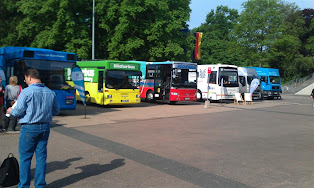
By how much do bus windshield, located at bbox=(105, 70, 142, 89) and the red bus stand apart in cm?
Result: 308

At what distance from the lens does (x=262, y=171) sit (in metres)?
6.14

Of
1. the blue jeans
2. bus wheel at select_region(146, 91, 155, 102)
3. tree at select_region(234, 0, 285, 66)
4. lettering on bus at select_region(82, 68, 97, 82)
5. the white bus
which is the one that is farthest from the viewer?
tree at select_region(234, 0, 285, 66)

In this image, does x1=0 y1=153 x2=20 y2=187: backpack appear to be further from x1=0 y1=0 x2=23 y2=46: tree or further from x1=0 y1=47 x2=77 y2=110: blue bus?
x1=0 y1=0 x2=23 y2=46: tree

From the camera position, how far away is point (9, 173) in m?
4.55

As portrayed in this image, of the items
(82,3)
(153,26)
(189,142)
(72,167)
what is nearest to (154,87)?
(153,26)

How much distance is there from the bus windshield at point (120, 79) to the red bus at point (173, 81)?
308cm

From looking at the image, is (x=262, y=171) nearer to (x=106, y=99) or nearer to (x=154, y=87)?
(x=106, y=99)

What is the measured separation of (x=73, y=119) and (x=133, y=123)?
2773 millimetres

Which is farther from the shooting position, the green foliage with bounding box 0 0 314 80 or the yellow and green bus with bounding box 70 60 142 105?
the green foliage with bounding box 0 0 314 80

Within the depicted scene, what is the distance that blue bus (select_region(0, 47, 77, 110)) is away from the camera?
1323cm

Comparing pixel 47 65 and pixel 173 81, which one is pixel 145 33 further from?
pixel 47 65

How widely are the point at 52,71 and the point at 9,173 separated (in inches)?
391

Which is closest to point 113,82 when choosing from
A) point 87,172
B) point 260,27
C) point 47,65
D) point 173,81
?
point 173,81

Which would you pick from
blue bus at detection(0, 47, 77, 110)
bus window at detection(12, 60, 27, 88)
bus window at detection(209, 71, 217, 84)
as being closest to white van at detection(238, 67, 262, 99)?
bus window at detection(209, 71, 217, 84)
